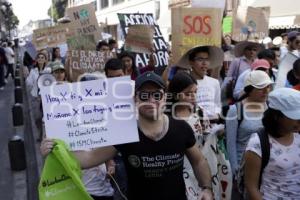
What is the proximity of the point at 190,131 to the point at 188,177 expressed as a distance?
69cm

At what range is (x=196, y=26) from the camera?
5797mm

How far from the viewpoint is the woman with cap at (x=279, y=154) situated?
2.64 m

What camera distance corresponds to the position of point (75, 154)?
8.87 feet

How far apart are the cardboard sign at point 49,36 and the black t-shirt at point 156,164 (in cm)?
753

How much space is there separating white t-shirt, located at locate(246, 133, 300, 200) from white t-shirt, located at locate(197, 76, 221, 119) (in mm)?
1357

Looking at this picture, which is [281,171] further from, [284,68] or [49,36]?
[49,36]

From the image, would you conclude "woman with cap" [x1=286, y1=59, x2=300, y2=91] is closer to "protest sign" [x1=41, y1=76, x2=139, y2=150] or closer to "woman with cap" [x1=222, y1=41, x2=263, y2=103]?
"woman with cap" [x1=222, y1=41, x2=263, y2=103]

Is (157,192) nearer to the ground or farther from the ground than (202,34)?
nearer to the ground

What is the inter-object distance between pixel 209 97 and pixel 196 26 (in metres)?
1.70

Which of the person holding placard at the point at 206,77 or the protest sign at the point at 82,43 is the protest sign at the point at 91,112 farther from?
the protest sign at the point at 82,43

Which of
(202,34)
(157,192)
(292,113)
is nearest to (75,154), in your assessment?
(157,192)

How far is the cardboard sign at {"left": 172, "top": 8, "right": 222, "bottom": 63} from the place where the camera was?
575cm

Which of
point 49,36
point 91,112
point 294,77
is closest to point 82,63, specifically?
point 294,77

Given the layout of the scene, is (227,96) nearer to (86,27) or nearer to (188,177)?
(188,177)
